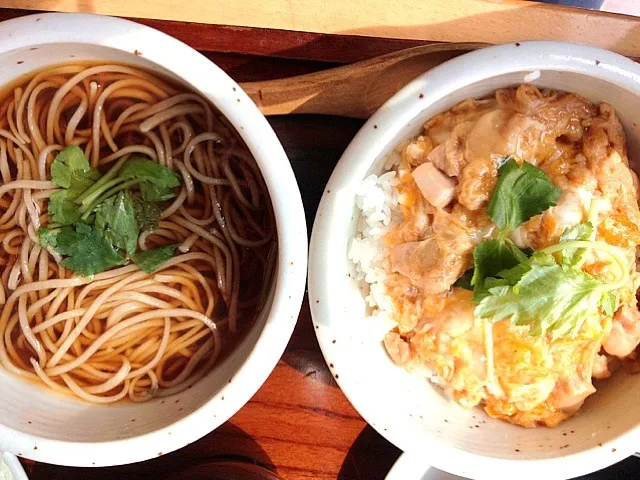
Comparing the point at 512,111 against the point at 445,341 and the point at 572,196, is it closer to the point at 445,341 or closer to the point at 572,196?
the point at 572,196

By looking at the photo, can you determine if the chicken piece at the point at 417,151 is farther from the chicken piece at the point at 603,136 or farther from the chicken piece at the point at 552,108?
the chicken piece at the point at 603,136

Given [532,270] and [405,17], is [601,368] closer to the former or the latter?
[532,270]

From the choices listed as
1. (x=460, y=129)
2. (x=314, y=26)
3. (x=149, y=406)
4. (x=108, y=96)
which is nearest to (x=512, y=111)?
(x=460, y=129)

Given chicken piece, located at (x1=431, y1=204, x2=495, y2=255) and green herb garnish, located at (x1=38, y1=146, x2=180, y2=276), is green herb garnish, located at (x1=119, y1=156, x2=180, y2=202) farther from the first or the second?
chicken piece, located at (x1=431, y1=204, x2=495, y2=255)

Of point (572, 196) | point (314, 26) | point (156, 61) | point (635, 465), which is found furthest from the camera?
point (635, 465)

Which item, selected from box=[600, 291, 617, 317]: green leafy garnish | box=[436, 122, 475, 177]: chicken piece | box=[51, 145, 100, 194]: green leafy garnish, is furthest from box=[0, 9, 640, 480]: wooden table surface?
box=[600, 291, 617, 317]: green leafy garnish

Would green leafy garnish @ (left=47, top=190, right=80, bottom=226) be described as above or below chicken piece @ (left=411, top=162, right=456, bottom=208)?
below
